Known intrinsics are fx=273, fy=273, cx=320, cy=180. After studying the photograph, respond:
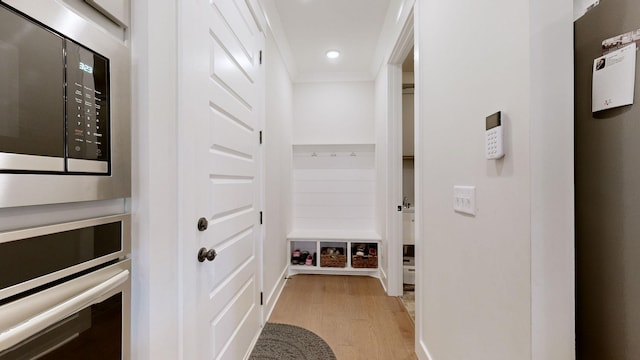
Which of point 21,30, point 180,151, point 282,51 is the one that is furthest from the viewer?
point 282,51

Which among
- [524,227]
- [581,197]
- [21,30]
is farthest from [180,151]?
[581,197]

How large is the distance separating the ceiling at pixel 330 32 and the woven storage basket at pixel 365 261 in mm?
2430

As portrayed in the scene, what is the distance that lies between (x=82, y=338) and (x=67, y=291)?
0.14m

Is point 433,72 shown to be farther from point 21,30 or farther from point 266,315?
point 266,315

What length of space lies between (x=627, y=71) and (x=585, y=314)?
0.72m

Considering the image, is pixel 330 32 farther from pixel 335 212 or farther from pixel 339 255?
pixel 339 255

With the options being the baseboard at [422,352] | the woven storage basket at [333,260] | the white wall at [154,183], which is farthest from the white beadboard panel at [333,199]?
the white wall at [154,183]

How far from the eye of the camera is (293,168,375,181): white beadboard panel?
3.81 metres

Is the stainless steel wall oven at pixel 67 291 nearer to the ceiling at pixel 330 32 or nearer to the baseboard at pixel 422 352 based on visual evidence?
the baseboard at pixel 422 352

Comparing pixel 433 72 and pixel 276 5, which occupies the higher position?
pixel 276 5

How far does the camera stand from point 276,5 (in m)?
2.33

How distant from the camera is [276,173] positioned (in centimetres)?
276

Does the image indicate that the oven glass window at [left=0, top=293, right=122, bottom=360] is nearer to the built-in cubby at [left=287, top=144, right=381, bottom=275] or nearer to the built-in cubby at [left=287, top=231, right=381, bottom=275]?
the built-in cubby at [left=287, top=231, right=381, bottom=275]

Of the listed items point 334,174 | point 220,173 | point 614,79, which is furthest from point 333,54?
point 614,79
